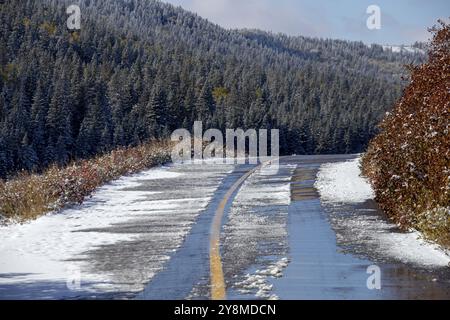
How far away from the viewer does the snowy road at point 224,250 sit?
6.90 m

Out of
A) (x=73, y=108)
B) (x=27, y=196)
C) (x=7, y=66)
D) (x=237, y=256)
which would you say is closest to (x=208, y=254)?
(x=237, y=256)

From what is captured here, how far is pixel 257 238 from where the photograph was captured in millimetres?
9992

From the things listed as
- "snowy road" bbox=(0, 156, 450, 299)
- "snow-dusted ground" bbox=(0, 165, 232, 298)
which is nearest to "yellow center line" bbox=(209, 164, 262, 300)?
"snowy road" bbox=(0, 156, 450, 299)

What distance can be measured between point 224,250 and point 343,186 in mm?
8477

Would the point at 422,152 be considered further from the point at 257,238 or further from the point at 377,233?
the point at 257,238

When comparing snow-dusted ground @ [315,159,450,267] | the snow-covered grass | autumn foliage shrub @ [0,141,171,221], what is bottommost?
the snow-covered grass

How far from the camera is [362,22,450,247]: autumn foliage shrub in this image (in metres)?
9.98

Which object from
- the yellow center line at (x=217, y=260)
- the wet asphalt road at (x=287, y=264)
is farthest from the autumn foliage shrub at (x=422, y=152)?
the yellow center line at (x=217, y=260)

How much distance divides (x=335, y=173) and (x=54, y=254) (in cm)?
1310

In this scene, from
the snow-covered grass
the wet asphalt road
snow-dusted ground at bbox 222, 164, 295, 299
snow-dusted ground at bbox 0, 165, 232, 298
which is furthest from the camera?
the snow-covered grass

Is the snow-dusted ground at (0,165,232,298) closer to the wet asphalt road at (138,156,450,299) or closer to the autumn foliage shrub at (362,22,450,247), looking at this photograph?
the wet asphalt road at (138,156,450,299)

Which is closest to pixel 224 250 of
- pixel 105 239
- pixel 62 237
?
pixel 105 239

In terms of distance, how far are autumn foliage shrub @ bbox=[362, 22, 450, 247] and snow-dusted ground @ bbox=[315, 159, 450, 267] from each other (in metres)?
0.24
